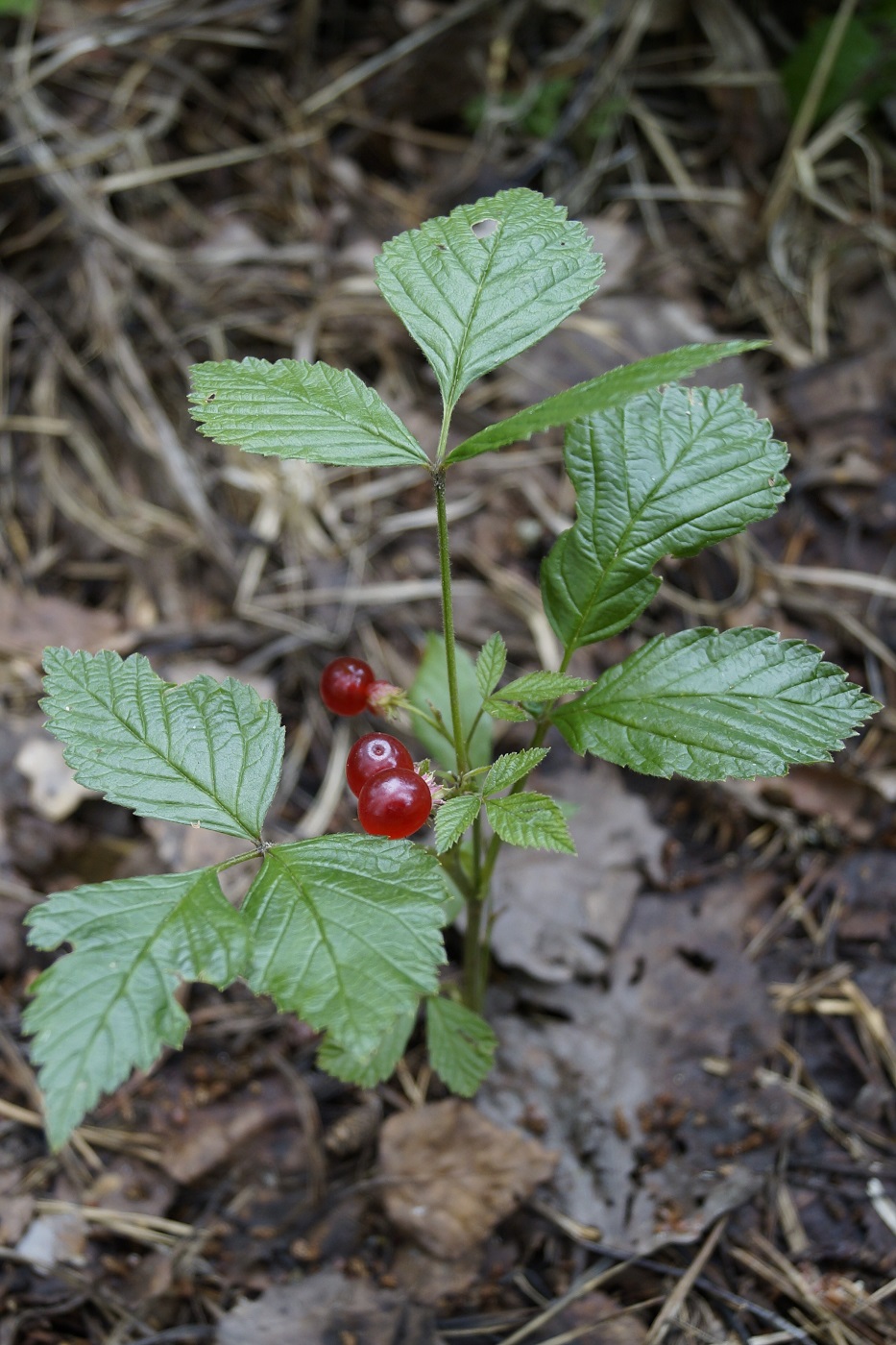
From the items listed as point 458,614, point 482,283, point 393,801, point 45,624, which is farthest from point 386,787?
point 45,624

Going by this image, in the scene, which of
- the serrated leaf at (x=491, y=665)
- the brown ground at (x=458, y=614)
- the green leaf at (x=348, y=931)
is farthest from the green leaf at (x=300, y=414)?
the brown ground at (x=458, y=614)

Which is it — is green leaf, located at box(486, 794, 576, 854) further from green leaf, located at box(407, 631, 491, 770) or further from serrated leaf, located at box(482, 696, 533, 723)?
green leaf, located at box(407, 631, 491, 770)

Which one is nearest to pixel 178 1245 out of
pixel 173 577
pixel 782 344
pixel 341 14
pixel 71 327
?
pixel 173 577

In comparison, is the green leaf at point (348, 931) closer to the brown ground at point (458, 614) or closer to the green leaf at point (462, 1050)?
the green leaf at point (462, 1050)

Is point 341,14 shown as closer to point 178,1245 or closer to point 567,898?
point 567,898

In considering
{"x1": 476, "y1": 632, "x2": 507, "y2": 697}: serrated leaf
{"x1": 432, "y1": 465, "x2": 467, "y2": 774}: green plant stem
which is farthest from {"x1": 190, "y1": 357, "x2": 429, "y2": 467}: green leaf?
{"x1": 476, "y1": 632, "x2": 507, "y2": 697}: serrated leaf

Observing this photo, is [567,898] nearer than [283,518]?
Yes
